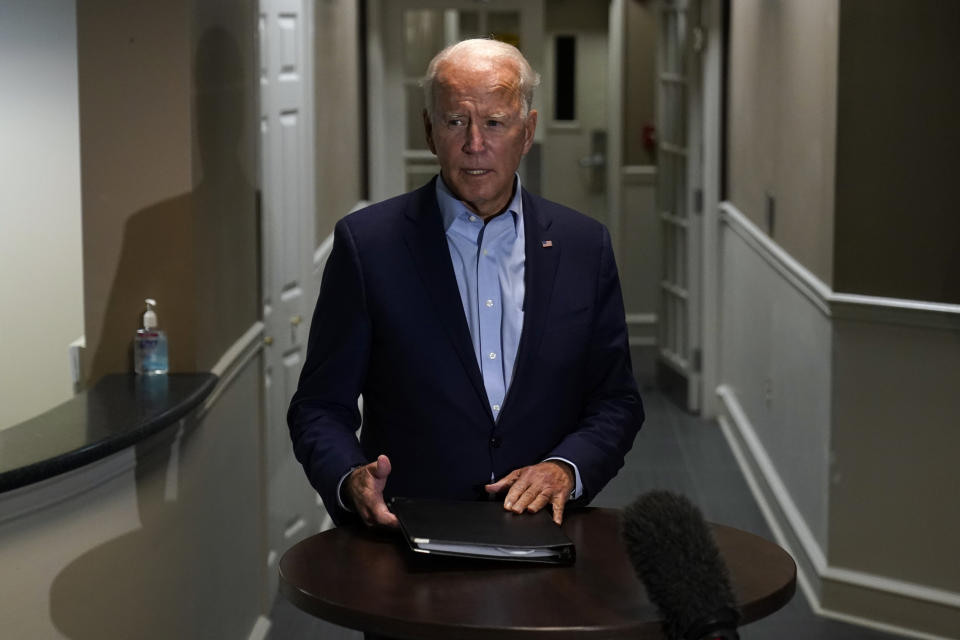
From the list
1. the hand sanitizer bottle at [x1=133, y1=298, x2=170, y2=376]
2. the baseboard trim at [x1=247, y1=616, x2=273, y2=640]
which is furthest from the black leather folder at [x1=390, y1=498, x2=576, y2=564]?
the baseboard trim at [x1=247, y1=616, x2=273, y2=640]

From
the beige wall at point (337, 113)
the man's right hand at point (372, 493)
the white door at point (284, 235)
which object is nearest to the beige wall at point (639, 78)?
the beige wall at point (337, 113)

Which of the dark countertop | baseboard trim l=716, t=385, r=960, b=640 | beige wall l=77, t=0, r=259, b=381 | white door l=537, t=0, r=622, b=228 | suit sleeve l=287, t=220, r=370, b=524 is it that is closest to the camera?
suit sleeve l=287, t=220, r=370, b=524

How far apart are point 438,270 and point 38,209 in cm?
255

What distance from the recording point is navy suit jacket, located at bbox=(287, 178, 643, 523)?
2.20m

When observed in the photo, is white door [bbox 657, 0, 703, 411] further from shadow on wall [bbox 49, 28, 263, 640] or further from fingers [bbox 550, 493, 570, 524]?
fingers [bbox 550, 493, 570, 524]

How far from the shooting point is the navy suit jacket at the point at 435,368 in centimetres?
220

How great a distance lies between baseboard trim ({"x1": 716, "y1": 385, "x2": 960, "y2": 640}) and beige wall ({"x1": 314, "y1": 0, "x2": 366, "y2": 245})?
202 cm

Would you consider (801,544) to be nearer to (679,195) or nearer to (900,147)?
(900,147)

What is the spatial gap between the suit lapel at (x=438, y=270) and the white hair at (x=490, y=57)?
0.16m

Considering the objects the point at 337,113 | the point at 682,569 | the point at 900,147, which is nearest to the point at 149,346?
the point at 682,569

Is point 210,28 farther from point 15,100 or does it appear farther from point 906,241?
point 906,241

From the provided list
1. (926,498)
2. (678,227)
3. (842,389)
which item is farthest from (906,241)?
(678,227)

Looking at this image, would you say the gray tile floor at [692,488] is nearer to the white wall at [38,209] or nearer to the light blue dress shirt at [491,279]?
the white wall at [38,209]

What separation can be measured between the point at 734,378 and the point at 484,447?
496 centimetres
